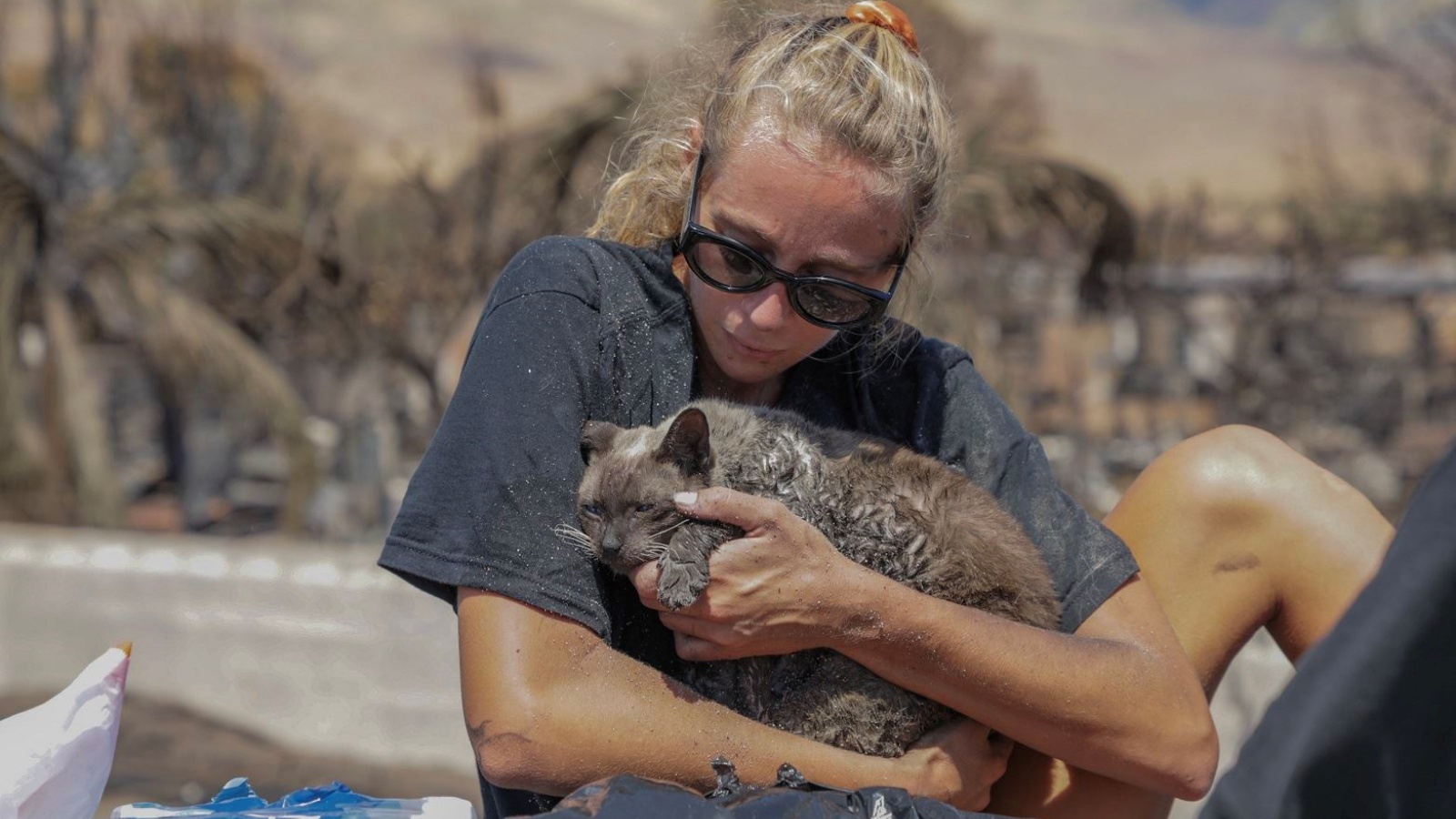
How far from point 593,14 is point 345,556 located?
213ft

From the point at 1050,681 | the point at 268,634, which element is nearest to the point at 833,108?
the point at 1050,681

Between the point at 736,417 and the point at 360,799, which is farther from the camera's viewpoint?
the point at 736,417

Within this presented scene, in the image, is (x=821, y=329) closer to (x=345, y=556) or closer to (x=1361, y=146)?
(x=345, y=556)

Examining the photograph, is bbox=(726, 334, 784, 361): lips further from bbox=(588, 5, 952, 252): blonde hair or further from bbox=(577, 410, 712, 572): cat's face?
bbox=(588, 5, 952, 252): blonde hair

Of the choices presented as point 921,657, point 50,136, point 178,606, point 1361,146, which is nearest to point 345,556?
point 178,606

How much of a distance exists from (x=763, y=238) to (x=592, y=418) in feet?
1.59

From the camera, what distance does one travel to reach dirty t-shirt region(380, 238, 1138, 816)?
2164 millimetres

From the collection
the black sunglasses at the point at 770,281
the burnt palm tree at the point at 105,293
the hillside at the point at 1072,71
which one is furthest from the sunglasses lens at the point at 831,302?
the hillside at the point at 1072,71

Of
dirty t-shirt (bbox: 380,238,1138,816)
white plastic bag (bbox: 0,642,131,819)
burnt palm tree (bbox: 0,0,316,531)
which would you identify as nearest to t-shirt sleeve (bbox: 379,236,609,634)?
dirty t-shirt (bbox: 380,238,1138,816)

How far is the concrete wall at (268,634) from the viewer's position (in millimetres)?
5723

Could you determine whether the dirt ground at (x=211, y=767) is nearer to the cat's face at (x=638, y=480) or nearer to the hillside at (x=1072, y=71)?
the cat's face at (x=638, y=480)

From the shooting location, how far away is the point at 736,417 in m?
2.65

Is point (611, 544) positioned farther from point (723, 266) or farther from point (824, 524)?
point (723, 266)

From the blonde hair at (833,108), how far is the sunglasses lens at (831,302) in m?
0.19
